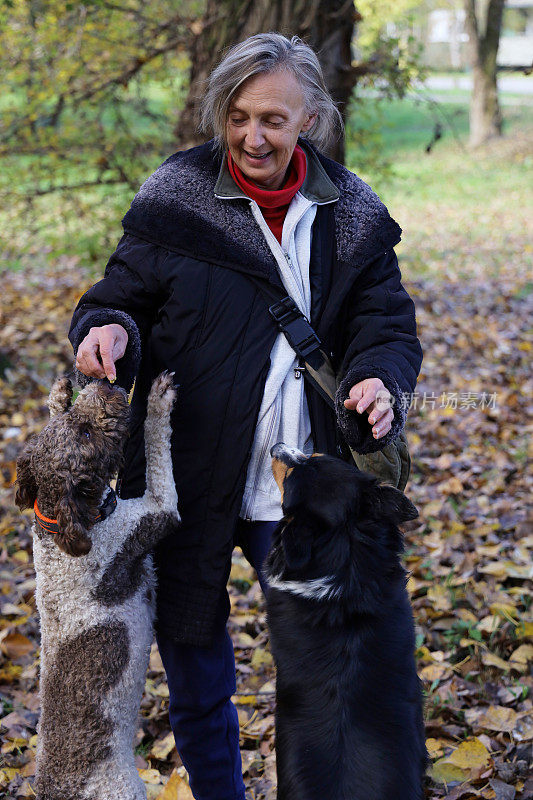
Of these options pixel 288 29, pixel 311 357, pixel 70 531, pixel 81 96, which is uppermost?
pixel 288 29

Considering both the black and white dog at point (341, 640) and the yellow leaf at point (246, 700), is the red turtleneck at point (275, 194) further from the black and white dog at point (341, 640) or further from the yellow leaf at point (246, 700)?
the yellow leaf at point (246, 700)

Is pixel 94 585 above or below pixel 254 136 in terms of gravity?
below

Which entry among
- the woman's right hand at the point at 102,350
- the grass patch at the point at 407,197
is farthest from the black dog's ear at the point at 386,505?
the grass patch at the point at 407,197

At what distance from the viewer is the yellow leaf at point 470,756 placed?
338 cm

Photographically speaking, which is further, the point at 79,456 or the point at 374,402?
the point at 79,456

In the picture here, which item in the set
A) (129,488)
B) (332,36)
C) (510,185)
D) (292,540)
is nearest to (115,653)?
(129,488)

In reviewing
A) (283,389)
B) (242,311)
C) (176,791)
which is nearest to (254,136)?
(242,311)

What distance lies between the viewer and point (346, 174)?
3090 millimetres

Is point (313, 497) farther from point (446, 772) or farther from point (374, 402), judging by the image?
point (446, 772)

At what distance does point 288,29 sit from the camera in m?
5.23

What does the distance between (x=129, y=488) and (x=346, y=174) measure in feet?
5.30

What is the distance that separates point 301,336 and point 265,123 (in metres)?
0.84

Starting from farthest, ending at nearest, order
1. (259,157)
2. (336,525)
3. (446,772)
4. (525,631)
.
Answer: (525,631) → (446,772) → (259,157) → (336,525)

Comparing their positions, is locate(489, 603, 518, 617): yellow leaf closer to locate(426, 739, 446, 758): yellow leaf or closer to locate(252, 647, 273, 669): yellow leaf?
locate(426, 739, 446, 758): yellow leaf
